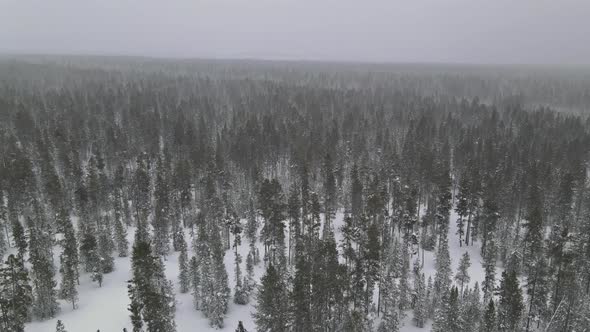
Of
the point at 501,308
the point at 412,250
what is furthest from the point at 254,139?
the point at 501,308

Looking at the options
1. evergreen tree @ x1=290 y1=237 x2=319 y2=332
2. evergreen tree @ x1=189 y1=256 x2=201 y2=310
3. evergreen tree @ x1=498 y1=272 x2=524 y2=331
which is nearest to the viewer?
evergreen tree @ x1=290 y1=237 x2=319 y2=332

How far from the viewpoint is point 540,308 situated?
166 ft

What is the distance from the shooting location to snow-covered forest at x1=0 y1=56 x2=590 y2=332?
4672 centimetres

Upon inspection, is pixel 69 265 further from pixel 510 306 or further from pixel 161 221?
pixel 510 306

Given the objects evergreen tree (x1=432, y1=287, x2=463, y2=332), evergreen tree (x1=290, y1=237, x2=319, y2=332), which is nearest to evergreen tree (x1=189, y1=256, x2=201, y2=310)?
evergreen tree (x1=290, y1=237, x2=319, y2=332)

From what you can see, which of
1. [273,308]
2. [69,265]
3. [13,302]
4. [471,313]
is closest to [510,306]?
[471,313]

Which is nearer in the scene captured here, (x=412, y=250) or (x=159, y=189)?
(x=412, y=250)

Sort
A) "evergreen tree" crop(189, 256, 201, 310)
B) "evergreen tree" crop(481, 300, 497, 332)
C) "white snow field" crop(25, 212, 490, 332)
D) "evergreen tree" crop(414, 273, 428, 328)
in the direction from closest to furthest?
"evergreen tree" crop(481, 300, 497, 332)
"evergreen tree" crop(414, 273, 428, 328)
"white snow field" crop(25, 212, 490, 332)
"evergreen tree" crop(189, 256, 201, 310)

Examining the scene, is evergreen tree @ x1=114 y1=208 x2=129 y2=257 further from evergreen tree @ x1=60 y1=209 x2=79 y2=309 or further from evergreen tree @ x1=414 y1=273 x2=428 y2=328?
evergreen tree @ x1=414 y1=273 x2=428 y2=328

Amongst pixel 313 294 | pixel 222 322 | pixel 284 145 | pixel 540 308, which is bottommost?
pixel 222 322

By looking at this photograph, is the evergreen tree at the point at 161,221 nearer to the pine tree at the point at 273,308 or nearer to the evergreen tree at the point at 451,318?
the pine tree at the point at 273,308

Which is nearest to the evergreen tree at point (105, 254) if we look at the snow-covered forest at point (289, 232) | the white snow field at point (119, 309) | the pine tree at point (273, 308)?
the snow-covered forest at point (289, 232)

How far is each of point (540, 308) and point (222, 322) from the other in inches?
1680

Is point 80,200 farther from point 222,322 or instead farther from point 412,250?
point 412,250
